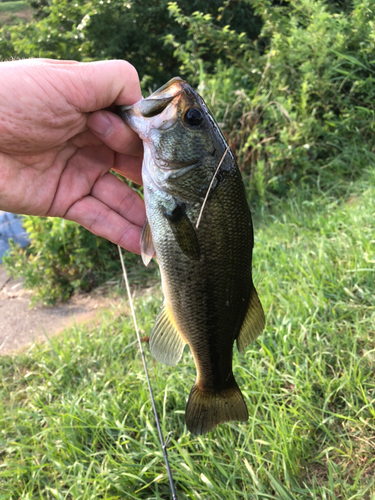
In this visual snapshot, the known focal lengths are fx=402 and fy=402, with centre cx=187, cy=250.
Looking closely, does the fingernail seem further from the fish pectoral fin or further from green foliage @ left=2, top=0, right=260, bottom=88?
green foliage @ left=2, top=0, right=260, bottom=88

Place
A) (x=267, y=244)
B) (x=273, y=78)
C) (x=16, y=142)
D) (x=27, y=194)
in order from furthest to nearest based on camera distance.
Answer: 1. (x=273, y=78)
2. (x=267, y=244)
3. (x=27, y=194)
4. (x=16, y=142)

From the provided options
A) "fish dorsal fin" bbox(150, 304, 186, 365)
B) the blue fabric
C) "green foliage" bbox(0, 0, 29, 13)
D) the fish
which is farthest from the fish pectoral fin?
"green foliage" bbox(0, 0, 29, 13)

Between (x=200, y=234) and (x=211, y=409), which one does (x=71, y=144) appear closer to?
→ (x=200, y=234)

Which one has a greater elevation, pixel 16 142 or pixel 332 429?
pixel 16 142

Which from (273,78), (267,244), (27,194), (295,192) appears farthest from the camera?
(273,78)

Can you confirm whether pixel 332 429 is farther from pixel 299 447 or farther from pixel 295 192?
pixel 295 192

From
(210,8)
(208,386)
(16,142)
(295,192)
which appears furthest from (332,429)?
(210,8)
